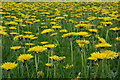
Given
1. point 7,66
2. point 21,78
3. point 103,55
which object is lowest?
point 21,78

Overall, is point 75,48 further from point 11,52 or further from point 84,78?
point 84,78

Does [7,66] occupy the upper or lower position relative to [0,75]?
upper

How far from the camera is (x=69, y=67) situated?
1842mm

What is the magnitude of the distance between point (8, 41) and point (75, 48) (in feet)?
3.18

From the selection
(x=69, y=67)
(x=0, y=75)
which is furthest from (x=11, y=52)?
(x=69, y=67)

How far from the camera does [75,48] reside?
255 cm

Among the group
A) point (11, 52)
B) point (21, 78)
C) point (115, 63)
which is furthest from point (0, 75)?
point (115, 63)

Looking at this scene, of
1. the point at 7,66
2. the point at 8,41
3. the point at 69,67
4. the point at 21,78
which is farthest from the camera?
the point at 8,41

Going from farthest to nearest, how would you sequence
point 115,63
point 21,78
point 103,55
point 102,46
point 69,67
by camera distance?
point 115,63
point 69,67
point 21,78
point 102,46
point 103,55

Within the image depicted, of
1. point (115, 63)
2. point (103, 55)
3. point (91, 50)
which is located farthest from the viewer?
point (91, 50)

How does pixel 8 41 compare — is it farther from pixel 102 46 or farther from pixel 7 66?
pixel 102 46

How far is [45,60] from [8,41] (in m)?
0.88

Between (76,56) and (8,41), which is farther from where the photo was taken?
(8,41)

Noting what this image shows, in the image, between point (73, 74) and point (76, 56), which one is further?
point (76, 56)
